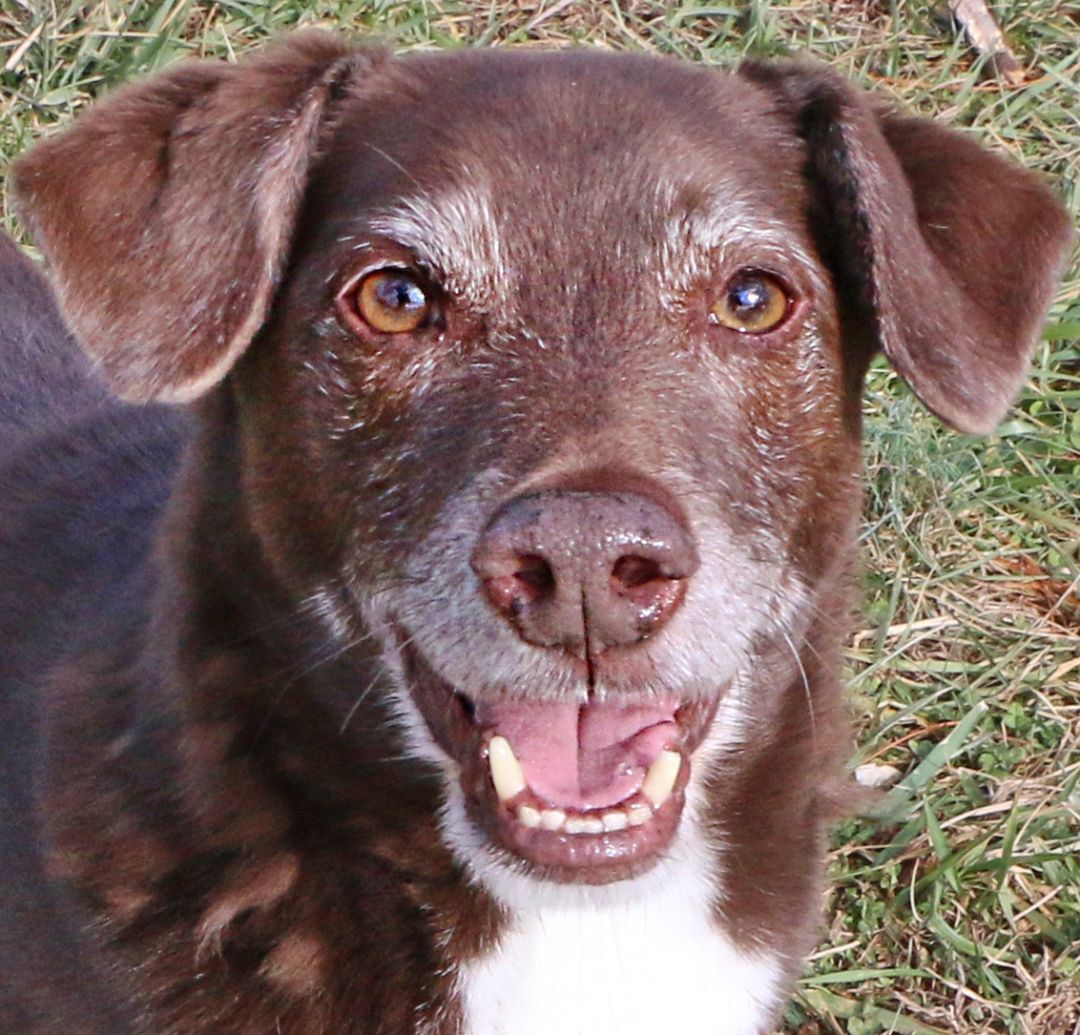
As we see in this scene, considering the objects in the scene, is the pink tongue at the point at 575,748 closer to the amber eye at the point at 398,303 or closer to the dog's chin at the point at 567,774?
the dog's chin at the point at 567,774

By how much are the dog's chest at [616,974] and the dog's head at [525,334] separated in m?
0.26

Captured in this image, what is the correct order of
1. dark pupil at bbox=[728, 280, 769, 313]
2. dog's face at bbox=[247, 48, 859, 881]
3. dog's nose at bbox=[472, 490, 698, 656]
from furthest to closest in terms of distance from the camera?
dark pupil at bbox=[728, 280, 769, 313]
dog's face at bbox=[247, 48, 859, 881]
dog's nose at bbox=[472, 490, 698, 656]

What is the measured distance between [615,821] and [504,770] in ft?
0.60

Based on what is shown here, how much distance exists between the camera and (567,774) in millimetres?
2770

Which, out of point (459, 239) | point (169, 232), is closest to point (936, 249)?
point (459, 239)

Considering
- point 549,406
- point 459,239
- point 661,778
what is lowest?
point 661,778

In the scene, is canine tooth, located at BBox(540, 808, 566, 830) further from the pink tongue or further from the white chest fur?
the white chest fur

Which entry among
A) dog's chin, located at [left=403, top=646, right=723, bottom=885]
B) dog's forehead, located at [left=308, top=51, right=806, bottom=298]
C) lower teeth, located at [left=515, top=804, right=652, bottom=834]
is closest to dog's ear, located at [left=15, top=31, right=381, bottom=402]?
dog's forehead, located at [left=308, top=51, right=806, bottom=298]

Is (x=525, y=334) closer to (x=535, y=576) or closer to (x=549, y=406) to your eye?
(x=549, y=406)

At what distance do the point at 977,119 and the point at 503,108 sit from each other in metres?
3.10

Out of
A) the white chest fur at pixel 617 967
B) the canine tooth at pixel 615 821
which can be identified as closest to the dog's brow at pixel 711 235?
the canine tooth at pixel 615 821

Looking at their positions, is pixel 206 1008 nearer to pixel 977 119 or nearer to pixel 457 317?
pixel 457 317

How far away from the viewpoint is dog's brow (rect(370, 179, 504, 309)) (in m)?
2.75

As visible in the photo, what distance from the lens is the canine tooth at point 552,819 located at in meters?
2.70
